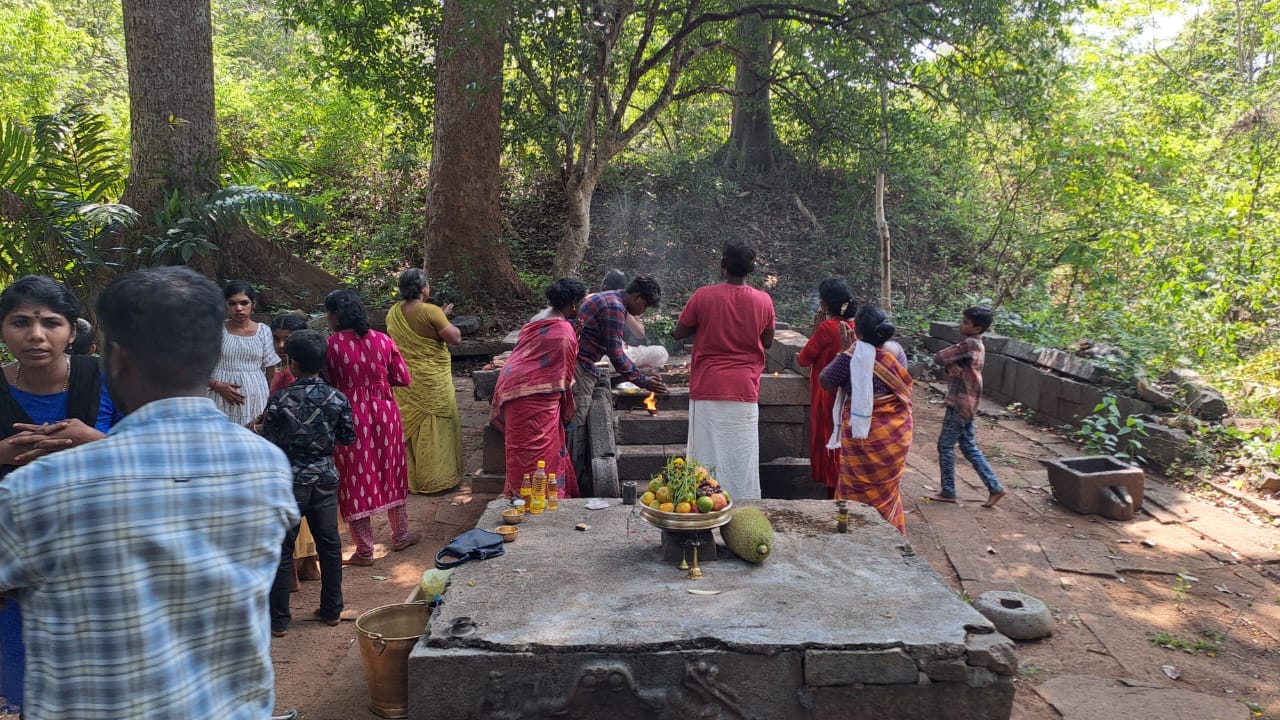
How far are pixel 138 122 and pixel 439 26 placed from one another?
4.46 metres

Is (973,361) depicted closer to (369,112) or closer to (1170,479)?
(1170,479)

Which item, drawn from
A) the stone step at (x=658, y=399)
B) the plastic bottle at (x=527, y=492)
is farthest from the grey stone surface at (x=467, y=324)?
the plastic bottle at (x=527, y=492)

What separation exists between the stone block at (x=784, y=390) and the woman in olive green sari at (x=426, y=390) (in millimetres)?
2466

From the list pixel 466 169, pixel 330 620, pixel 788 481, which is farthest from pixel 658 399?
pixel 466 169

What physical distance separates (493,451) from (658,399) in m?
1.47

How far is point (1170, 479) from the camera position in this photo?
7.03 meters

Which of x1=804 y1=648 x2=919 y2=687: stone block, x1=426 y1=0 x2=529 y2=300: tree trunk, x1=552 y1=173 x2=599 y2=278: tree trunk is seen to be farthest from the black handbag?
x1=426 y1=0 x2=529 y2=300: tree trunk

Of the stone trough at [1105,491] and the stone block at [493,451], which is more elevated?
the stone block at [493,451]

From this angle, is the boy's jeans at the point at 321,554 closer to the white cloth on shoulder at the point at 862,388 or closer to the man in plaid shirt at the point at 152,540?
the man in plaid shirt at the point at 152,540

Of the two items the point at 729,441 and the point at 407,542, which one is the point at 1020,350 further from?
the point at 407,542

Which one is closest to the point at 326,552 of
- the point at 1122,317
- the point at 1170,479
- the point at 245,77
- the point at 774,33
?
the point at 1170,479

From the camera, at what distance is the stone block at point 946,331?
11.5 meters

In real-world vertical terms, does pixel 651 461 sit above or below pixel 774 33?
below

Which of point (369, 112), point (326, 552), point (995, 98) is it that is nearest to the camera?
point (326, 552)
